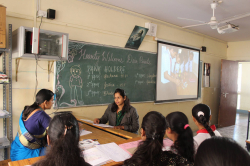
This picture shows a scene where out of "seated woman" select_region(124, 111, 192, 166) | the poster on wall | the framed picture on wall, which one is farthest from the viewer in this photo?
the poster on wall

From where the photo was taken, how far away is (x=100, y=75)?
3.62 meters

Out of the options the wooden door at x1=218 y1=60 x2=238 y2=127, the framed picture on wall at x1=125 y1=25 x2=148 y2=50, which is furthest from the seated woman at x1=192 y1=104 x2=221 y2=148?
the wooden door at x1=218 y1=60 x2=238 y2=127

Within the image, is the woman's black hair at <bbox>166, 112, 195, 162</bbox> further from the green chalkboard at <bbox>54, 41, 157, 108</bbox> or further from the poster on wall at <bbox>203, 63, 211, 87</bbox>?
the poster on wall at <bbox>203, 63, 211, 87</bbox>

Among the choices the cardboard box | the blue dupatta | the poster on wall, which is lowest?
the blue dupatta

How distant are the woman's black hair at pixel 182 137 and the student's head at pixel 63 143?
2.54 ft

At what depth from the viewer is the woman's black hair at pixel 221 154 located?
0.61 m

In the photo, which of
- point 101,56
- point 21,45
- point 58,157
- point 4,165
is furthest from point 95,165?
point 101,56

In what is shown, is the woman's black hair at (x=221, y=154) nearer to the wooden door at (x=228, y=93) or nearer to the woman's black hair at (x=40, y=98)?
the woman's black hair at (x=40, y=98)

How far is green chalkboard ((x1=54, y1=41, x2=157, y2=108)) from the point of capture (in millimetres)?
3195

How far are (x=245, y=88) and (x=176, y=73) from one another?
6.11 metres

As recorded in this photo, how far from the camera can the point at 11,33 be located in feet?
8.40

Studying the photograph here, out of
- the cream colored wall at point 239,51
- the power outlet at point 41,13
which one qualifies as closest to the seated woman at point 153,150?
the power outlet at point 41,13

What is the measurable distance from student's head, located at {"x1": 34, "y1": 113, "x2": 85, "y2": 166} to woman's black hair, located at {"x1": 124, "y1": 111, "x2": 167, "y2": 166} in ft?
1.12

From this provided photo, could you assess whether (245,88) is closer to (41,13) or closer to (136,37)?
(136,37)
